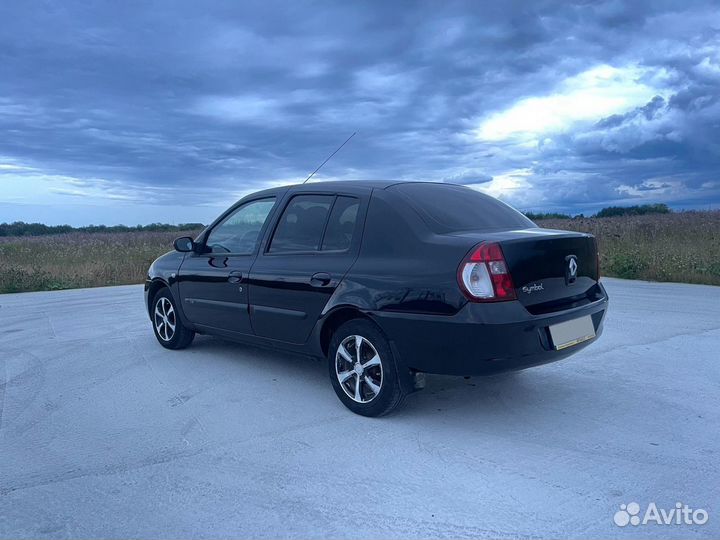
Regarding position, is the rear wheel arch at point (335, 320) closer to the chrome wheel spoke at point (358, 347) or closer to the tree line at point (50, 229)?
the chrome wheel spoke at point (358, 347)

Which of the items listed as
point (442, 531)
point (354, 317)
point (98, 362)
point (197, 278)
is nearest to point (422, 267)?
point (354, 317)

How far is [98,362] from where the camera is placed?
6363 millimetres

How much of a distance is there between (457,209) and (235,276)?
82.4 inches

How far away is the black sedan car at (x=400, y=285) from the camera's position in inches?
157

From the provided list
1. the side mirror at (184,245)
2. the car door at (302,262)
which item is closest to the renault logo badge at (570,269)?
the car door at (302,262)

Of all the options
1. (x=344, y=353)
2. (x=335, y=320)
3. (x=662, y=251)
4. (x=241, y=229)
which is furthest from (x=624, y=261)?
(x=344, y=353)

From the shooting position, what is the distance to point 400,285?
4219 millimetres

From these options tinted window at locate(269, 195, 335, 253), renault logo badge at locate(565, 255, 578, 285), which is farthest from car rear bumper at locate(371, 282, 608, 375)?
tinted window at locate(269, 195, 335, 253)

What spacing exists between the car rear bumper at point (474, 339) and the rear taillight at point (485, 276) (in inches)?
2.4

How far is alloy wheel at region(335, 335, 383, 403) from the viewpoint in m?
4.39

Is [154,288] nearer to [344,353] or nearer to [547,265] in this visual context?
[344,353]

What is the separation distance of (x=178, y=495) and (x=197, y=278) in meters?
3.15

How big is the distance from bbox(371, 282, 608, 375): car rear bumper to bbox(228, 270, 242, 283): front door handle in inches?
73.5

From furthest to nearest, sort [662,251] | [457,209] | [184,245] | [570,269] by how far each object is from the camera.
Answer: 1. [662,251]
2. [184,245]
3. [457,209]
4. [570,269]
